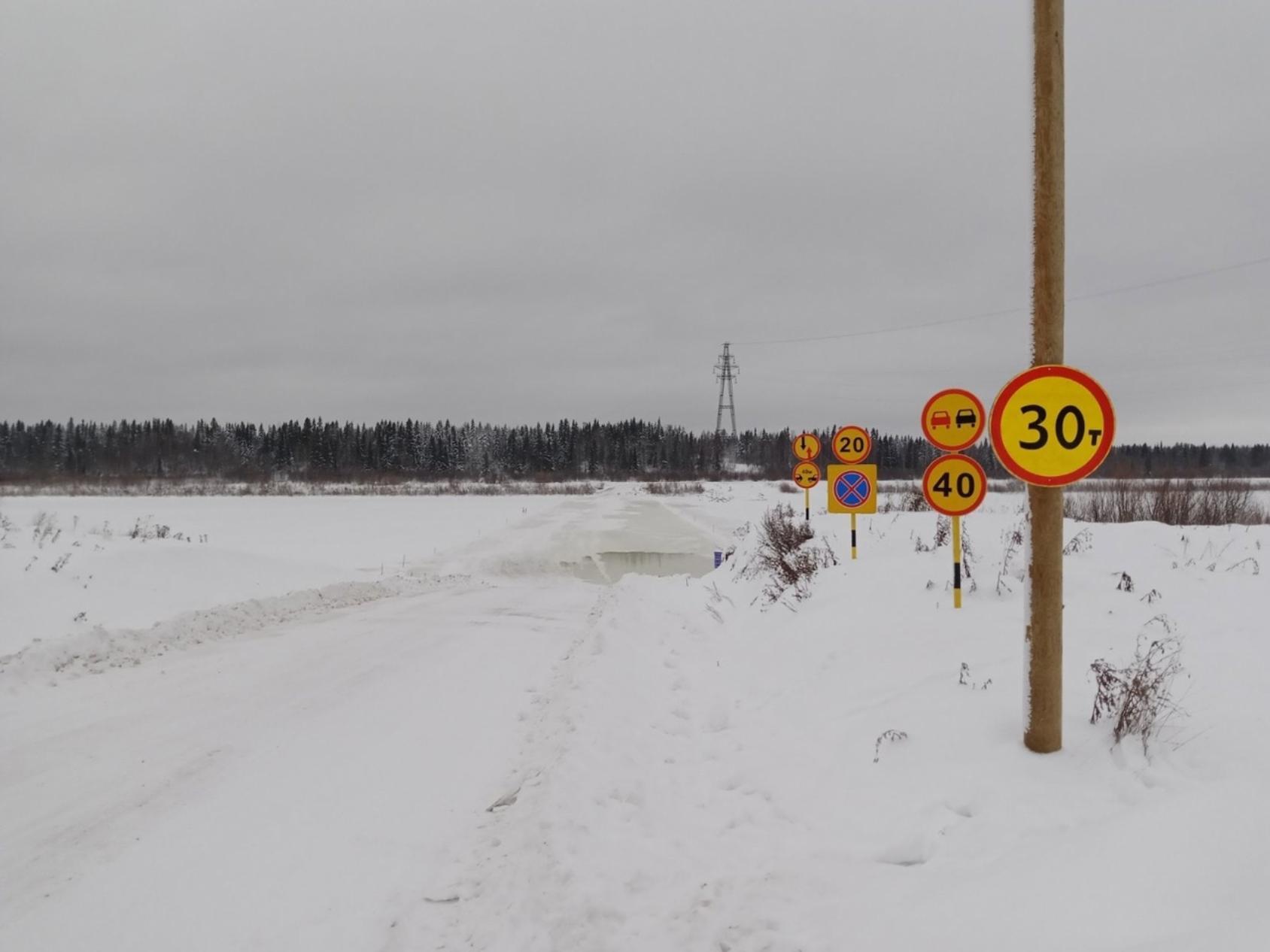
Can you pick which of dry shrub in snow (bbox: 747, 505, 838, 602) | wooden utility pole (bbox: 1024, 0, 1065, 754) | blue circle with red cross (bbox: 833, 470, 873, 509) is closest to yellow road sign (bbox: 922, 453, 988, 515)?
dry shrub in snow (bbox: 747, 505, 838, 602)

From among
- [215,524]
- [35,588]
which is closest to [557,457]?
[215,524]

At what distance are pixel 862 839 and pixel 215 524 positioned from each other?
3202cm

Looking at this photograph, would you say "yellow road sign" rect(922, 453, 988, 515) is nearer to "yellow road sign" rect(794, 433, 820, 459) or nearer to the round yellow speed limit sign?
the round yellow speed limit sign

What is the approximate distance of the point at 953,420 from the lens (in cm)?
812

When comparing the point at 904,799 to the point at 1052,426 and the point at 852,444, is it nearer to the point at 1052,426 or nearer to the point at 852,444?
the point at 1052,426

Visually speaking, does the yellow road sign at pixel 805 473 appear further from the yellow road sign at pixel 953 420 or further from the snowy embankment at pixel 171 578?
the snowy embankment at pixel 171 578

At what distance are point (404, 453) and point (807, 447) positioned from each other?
142 m

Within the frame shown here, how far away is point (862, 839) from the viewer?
13.4 ft

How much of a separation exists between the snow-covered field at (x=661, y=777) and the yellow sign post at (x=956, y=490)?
0.55m

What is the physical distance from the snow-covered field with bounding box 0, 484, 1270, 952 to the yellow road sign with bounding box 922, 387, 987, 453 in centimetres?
147

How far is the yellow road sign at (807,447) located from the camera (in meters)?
14.6

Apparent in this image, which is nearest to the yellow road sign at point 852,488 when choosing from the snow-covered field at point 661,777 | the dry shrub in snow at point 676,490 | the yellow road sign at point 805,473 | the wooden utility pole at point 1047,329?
the snow-covered field at point 661,777

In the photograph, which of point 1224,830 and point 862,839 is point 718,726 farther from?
point 1224,830

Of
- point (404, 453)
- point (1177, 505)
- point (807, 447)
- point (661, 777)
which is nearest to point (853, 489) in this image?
point (807, 447)
